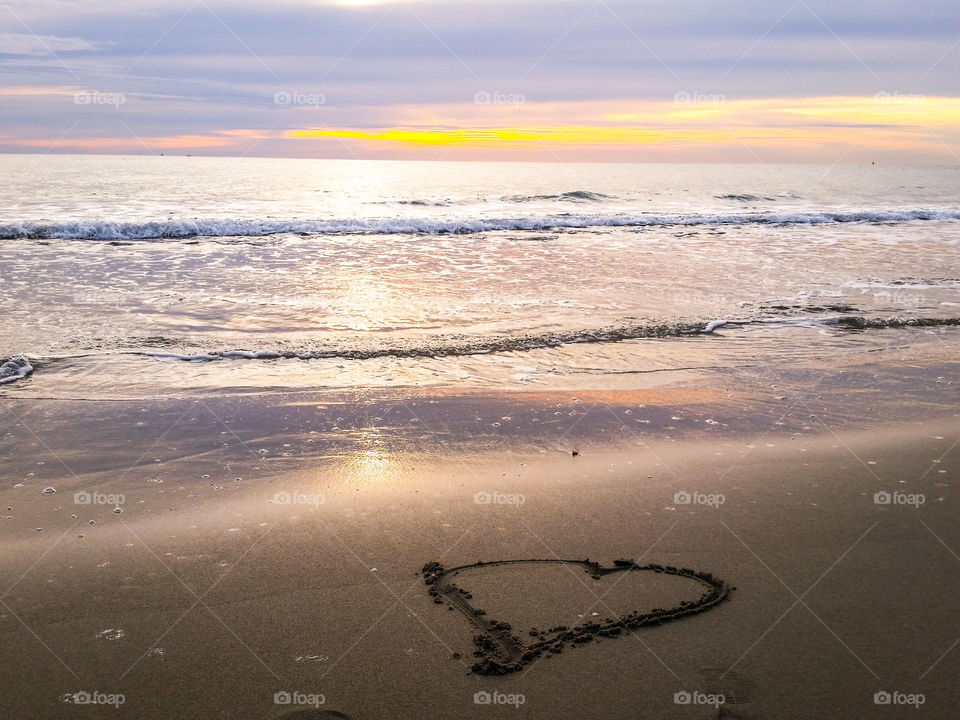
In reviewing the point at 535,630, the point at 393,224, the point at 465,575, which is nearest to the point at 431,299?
the point at 465,575

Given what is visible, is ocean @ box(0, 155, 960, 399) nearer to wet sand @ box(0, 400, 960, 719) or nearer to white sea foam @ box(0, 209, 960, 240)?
white sea foam @ box(0, 209, 960, 240)

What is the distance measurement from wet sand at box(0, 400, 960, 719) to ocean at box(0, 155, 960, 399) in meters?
2.50

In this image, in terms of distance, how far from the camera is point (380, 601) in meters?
4.12

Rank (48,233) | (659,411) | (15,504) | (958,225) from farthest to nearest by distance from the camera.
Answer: (958,225), (48,233), (659,411), (15,504)

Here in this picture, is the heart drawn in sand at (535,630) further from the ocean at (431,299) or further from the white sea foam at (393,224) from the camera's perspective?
the white sea foam at (393,224)

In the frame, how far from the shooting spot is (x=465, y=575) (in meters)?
4.38

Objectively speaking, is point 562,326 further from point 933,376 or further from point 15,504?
point 15,504

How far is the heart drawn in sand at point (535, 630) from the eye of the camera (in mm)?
3627

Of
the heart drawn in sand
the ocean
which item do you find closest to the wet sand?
the heart drawn in sand

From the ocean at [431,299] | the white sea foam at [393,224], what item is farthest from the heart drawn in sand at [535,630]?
the white sea foam at [393,224]

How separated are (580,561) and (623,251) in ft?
62.4

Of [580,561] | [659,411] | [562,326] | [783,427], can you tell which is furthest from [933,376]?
[580,561]

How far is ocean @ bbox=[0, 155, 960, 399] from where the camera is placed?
939 centimetres

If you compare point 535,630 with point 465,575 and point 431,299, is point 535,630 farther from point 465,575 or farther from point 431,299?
point 431,299
